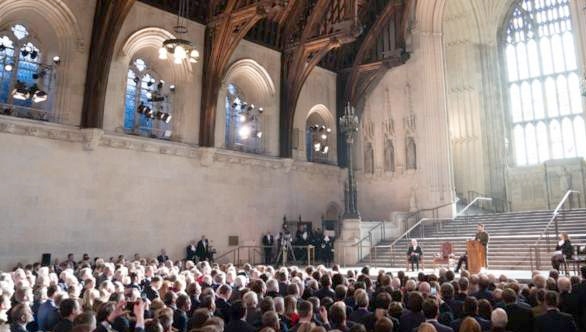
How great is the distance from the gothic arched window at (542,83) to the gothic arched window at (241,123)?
1530 cm

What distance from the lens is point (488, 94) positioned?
2522cm

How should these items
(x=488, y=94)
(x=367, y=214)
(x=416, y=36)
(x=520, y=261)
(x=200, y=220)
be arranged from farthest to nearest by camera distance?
1. (x=488, y=94)
2. (x=367, y=214)
3. (x=416, y=36)
4. (x=200, y=220)
5. (x=520, y=261)

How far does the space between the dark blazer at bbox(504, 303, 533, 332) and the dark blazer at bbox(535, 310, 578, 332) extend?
205 mm

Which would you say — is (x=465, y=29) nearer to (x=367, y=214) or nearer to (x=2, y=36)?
(x=367, y=214)

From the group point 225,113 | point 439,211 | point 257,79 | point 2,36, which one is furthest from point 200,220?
point 439,211

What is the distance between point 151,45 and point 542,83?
20949mm

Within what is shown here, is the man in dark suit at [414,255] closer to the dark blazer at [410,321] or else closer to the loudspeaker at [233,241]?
the loudspeaker at [233,241]

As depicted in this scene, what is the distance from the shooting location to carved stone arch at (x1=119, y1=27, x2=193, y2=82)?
15988mm

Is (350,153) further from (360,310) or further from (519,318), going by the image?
(519,318)

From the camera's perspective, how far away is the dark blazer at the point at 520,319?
466 centimetres

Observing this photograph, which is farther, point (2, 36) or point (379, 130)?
point (379, 130)

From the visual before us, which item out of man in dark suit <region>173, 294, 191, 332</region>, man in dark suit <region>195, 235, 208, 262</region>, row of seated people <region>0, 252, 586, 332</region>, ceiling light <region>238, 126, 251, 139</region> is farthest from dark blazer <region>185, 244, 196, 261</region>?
man in dark suit <region>173, 294, 191, 332</region>

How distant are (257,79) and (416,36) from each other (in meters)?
7.97

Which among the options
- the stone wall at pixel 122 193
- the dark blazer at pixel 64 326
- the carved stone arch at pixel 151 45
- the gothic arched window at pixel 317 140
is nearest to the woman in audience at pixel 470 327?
the dark blazer at pixel 64 326
